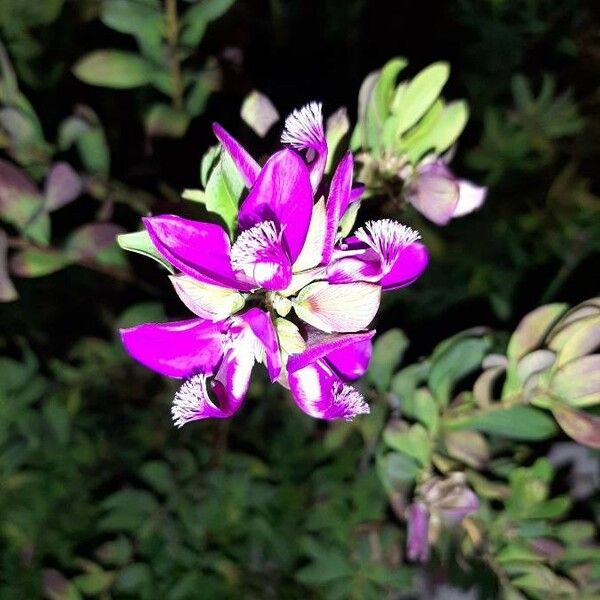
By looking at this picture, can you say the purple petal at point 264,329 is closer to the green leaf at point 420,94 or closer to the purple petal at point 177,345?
the purple petal at point 177,345

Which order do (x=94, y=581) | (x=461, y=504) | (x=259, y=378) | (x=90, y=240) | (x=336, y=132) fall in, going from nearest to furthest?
1. (x=336, y=132)
2. (x=461, y=504)
3. (x=90, y=240)
4. (x=94, y=581)
5. (x=259, y=378)

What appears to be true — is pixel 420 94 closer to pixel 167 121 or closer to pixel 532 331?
pixel 532 331

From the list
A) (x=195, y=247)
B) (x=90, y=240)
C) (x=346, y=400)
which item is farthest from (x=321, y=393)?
(x=90, y=240)

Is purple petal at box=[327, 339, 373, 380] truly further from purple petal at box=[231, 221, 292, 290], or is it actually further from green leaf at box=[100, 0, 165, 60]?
green leaf at box=[100, 0, 165, 60]

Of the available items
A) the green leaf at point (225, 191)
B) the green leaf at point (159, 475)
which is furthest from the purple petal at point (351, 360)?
the green leaf at point (159, 475)

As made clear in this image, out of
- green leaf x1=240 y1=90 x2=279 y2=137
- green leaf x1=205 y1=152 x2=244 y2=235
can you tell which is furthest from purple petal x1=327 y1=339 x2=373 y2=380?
green leaf x1=240 y1=90 x2=279 y2=137

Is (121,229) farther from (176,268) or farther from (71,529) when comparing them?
(71,529)
